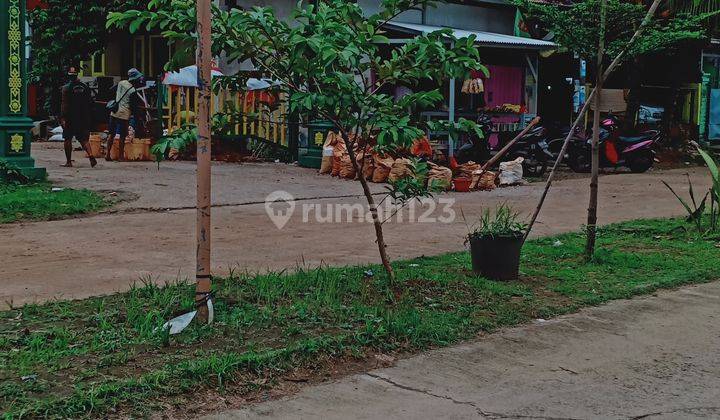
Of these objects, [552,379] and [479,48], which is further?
[479,48]

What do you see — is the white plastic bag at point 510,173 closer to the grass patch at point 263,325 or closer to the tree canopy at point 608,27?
the tree canopy at point 608,27

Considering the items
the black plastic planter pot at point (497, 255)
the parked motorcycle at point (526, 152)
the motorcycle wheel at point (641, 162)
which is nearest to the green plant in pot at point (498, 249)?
the black plastic planter pot at point (497, 255)

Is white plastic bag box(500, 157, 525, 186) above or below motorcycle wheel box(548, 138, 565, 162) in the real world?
below

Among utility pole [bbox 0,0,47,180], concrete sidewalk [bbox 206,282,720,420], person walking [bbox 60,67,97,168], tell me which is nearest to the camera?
concrete sidewalk [bbox 206,282,720,420]

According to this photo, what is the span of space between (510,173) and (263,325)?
1078 cm

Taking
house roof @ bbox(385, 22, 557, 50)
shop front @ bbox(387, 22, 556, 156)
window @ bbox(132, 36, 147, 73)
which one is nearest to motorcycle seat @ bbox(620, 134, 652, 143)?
shop front @ bbox(387, 22, 556, 156)

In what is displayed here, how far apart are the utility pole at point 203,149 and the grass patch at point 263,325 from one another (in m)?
0.24

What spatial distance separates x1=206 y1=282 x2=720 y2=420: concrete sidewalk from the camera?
478cm

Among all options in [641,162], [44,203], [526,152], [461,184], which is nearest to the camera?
[44,203]

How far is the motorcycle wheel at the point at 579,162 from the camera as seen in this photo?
18.2 m

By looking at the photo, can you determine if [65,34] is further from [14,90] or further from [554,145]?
[554,145]

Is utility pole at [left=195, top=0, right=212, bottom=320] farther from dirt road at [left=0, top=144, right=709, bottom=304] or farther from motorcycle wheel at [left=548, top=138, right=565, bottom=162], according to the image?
motorcycle wheel at [left=548, top=138, right=565, bottom=162]

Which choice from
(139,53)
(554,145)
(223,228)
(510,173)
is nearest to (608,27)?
(223,228)

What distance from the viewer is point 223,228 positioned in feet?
34.2
